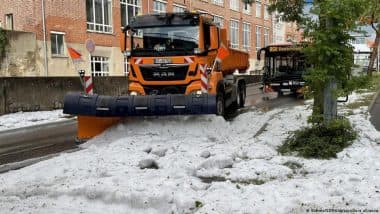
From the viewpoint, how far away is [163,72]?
12.3 m

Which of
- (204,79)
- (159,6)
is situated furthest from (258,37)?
(204,79)

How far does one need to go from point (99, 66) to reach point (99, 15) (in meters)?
3.25

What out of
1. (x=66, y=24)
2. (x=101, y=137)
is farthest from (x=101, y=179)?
(x=66, y=24)

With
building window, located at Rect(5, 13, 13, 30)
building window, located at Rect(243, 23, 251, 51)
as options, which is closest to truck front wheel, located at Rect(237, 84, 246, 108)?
building window, located at Rect(5, 13, 13, 30)

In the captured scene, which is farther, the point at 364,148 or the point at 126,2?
the point at 126,2

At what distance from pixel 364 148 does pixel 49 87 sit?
1356 cm

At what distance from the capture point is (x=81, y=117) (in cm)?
1072

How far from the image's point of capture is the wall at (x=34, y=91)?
16906 mm

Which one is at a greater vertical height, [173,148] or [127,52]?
[127,52]

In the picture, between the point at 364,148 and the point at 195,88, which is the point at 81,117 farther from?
the point at 364,148

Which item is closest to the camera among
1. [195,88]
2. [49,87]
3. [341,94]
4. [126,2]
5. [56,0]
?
[341,94]

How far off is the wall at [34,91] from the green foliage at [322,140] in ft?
37.7

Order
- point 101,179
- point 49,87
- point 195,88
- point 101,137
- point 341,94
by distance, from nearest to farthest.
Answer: point 101,179 → point 341,94 → point 101,137 → point 195,88 → point 49,87

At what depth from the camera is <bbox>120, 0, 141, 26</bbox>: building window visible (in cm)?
3269
